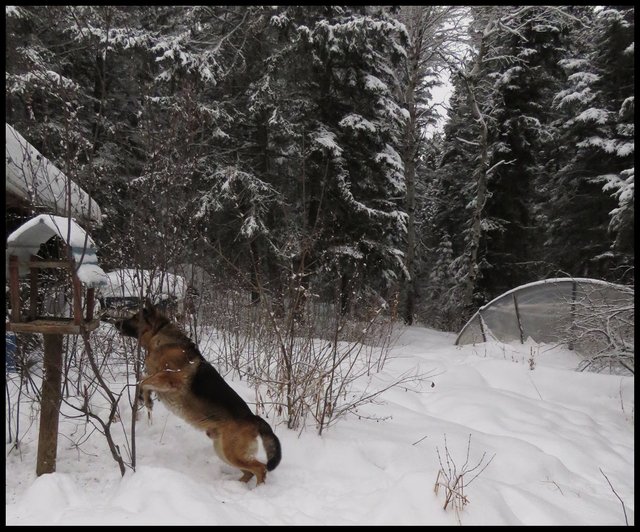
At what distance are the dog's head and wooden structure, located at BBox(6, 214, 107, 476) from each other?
27 centimetres

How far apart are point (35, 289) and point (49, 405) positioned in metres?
0.86

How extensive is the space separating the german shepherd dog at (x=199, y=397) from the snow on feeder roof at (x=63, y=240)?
1.61ft

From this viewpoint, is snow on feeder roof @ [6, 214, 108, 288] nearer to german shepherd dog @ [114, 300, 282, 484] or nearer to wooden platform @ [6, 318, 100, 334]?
wooden platform @ [6, 318, 100, 334]

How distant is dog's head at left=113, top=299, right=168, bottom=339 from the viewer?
3.44m

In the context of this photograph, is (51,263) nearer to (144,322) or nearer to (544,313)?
(144,322)

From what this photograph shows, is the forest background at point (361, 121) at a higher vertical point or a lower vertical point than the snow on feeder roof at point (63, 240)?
higher

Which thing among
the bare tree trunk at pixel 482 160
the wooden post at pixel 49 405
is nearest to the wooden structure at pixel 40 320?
the wooden post at pixel 49 405

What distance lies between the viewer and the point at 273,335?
17.4 ft

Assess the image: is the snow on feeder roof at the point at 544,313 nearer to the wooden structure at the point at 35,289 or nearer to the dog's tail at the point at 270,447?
the dog's tail at the point at 270,447

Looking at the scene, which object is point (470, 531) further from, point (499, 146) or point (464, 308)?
point (499, 146)

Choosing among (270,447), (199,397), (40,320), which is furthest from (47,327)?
(270,447)

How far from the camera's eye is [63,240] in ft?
9.43

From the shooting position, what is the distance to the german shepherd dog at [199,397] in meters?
3.22

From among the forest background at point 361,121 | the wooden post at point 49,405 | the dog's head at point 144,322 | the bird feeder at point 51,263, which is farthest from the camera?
the forest background at point 361,121
